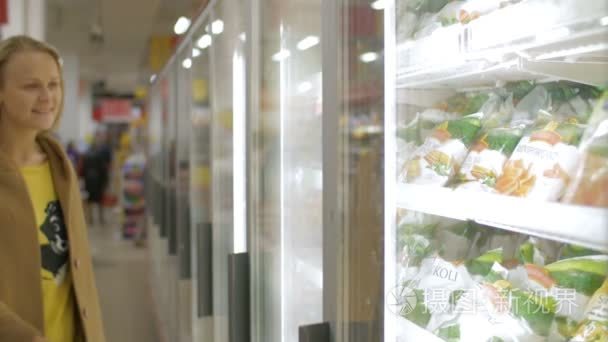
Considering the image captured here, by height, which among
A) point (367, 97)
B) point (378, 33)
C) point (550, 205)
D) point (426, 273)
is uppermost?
point (378, 33)

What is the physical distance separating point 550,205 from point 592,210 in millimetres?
79

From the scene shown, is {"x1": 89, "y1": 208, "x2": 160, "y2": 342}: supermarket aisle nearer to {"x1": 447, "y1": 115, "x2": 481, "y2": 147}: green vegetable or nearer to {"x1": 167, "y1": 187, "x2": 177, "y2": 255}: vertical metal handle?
{"x1": 167, "y1": 187, "x2": 177, "y2": 255}: vertical metal handle

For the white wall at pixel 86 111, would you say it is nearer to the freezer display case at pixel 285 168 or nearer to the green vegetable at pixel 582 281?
the freezer display case at pixel 285 168

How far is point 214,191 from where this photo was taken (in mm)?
2777

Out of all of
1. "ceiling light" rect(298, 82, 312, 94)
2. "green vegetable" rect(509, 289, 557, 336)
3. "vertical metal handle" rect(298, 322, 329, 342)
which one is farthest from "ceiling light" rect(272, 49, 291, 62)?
"green vegetable" rect(509, 289, 557, 336)

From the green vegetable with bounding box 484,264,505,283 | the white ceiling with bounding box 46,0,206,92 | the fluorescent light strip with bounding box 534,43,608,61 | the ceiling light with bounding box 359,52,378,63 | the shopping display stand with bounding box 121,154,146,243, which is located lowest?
the shopping display stand with bounding box 121,154,146,243

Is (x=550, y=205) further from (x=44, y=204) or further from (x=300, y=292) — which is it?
(x=44, y=204)

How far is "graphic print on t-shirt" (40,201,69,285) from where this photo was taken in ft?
5.78

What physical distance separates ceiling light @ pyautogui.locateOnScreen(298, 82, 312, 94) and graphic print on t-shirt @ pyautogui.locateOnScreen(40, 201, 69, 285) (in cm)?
84

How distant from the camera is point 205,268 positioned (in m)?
2.83

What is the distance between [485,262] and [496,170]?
18 centimetres

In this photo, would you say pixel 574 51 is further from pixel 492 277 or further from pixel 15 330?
pixel 15 330

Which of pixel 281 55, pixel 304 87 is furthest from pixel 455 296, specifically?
pixel 281 55

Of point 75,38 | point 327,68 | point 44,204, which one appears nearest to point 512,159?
point 327,68
